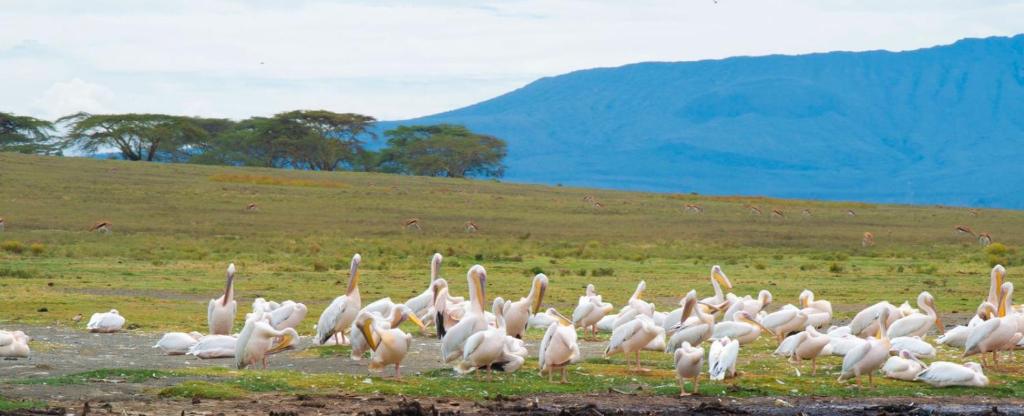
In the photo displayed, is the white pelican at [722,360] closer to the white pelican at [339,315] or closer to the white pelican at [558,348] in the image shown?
the white pelican at [558,348]

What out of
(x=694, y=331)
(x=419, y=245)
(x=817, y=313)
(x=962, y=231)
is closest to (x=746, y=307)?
(x=817, y=313)

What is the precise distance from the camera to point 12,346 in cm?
1391

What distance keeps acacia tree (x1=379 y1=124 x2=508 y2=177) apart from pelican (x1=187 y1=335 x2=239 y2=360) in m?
76.5

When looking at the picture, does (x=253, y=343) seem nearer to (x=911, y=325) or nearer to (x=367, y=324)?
(x=367, y=324)

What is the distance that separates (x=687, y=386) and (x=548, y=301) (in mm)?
10426

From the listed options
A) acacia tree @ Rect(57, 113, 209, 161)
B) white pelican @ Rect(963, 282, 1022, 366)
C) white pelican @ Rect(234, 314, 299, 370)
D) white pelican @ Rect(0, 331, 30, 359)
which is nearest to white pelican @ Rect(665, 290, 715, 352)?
white pelican @ Rect(963, 282, 1022, 366)

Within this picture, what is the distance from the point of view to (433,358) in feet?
51.3

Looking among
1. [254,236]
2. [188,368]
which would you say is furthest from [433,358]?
[254,236]

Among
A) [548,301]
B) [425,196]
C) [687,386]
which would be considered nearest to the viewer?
[687,386]

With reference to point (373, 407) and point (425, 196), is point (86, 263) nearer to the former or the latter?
point (373, 407)

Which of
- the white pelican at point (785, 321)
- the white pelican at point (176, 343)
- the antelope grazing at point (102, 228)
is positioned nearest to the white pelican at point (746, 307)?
the white pelican at point (785, 321)

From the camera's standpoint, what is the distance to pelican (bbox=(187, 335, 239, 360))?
582 inches

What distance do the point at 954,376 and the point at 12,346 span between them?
907cm

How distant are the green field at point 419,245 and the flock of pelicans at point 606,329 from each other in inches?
13.4
